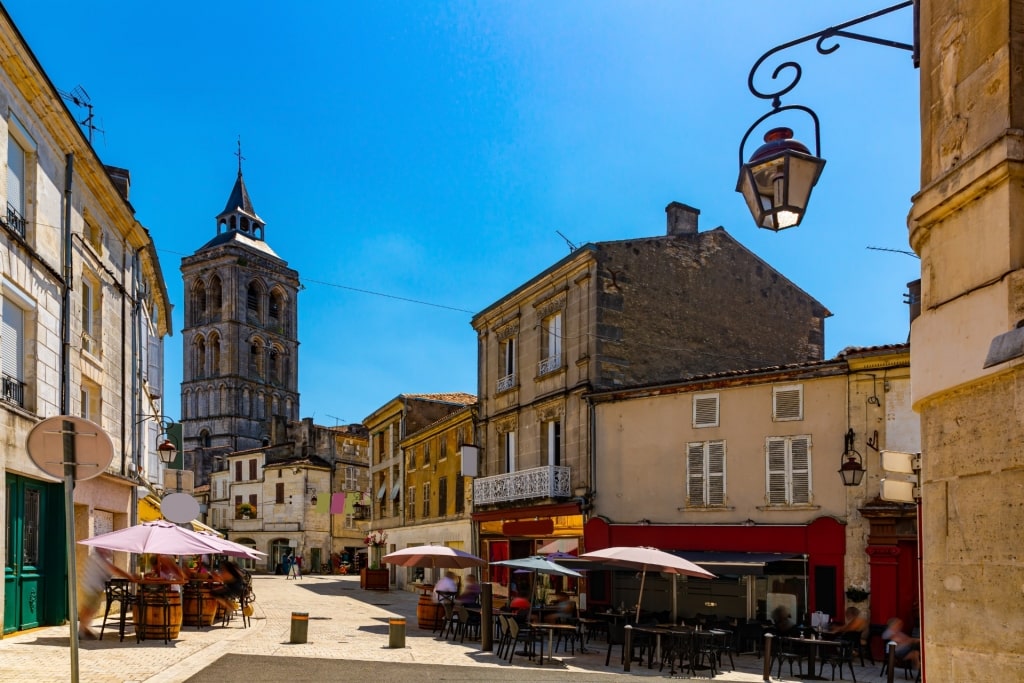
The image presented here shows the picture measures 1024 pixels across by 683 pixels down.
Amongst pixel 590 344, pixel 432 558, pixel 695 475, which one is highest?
pixel 590 344

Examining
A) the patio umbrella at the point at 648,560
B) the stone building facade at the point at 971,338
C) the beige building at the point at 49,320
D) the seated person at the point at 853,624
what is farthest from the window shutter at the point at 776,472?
the stone building facade at the point at 971,338

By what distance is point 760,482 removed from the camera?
20406mm

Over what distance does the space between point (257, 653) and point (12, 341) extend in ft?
18.7

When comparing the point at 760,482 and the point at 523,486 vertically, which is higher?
the point at 760,482

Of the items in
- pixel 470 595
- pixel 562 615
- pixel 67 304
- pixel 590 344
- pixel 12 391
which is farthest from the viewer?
pixel 590 344

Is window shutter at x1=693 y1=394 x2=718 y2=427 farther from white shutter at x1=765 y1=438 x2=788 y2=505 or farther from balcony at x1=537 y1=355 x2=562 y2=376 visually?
balcony at x1=537 y1=355 x2=562 y2=376

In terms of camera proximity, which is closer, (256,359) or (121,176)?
(121,176)

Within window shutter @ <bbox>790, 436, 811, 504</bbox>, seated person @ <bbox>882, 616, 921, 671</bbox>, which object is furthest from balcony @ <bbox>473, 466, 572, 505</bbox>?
seated person @ <bbox>882, 616, 921, 671</bbox>

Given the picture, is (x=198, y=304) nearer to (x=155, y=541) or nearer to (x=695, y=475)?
(x=695, y=475)

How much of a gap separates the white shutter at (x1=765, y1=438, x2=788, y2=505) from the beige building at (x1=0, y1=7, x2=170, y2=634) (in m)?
12.7

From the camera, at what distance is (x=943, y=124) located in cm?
561

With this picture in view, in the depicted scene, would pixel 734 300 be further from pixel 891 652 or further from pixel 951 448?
pixel 951 448

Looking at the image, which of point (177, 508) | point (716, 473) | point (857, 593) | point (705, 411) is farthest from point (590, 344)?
point (177, 508)

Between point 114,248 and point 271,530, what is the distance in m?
42.8
